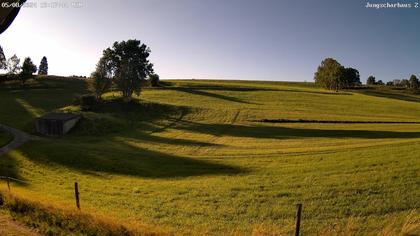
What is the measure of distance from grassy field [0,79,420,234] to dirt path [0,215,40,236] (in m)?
6.11

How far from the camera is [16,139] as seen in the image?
52938mm

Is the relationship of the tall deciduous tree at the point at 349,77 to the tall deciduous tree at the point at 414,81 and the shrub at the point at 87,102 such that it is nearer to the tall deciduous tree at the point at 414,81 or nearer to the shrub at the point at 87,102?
the tall deciduous tree at the point at 414,81

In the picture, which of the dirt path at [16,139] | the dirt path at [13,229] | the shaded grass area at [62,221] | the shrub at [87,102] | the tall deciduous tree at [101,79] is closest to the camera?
the dirt path at [13,229]

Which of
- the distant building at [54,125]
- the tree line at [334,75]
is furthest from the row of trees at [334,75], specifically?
the distant building at [54,125]

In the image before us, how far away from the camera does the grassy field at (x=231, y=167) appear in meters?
19.7

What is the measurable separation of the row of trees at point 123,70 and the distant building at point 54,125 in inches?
865

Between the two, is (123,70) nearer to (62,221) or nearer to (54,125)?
(54,125)

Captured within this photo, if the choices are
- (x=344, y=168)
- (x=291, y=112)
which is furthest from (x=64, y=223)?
(x=291, y=112)

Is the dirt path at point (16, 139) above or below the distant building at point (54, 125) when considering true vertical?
below

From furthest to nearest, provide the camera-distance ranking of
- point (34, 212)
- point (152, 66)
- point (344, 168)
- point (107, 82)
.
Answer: point (152, 66) < point (107, 82) < point (344, 168) < point (34, 212)

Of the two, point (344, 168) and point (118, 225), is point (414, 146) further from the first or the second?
point (118, 225)

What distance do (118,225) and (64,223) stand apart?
6.58 feet

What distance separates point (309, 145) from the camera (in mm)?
41906

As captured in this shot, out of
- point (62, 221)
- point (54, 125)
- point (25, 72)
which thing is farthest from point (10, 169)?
point (25, 72)
